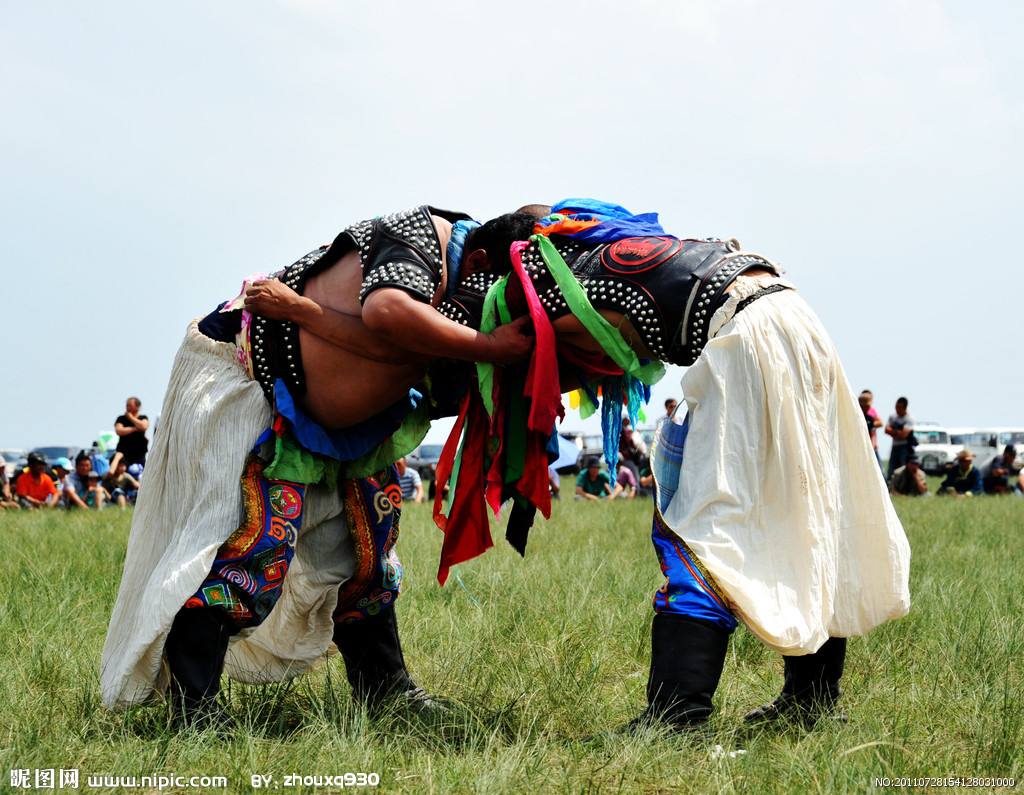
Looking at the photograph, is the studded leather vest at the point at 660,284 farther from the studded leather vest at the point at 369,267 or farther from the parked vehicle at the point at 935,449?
the parked vehicle at the point at 935,449

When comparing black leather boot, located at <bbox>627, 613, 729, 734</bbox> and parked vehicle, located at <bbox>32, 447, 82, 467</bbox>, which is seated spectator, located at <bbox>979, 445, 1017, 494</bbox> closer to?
black leather boot, located at <bbox>627, 613, 729, 734</bbox>

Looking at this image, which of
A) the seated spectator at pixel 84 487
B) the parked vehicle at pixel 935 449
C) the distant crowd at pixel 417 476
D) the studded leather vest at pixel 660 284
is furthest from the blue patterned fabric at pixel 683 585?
the parked vehicle at pixel 935 449

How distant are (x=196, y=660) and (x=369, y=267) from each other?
3.92 ft

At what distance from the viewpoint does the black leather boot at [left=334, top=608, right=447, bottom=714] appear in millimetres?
3262

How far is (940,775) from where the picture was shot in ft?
7.52

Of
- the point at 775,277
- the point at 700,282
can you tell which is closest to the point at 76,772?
the point at 700,282

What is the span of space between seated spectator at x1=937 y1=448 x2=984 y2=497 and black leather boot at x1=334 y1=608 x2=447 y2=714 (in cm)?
1309

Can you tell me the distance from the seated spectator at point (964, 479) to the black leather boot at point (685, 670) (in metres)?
13.5

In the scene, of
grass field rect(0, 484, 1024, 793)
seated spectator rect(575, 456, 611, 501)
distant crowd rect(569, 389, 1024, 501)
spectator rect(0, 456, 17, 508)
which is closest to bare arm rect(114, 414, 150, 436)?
spectator rect(0, 456, 17, 508)

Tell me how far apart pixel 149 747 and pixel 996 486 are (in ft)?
51.6

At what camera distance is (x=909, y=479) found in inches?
540

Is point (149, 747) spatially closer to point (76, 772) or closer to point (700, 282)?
point (76, 772)

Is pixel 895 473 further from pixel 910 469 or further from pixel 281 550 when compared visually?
pixel 281 550

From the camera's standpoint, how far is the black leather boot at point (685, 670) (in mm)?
2334
